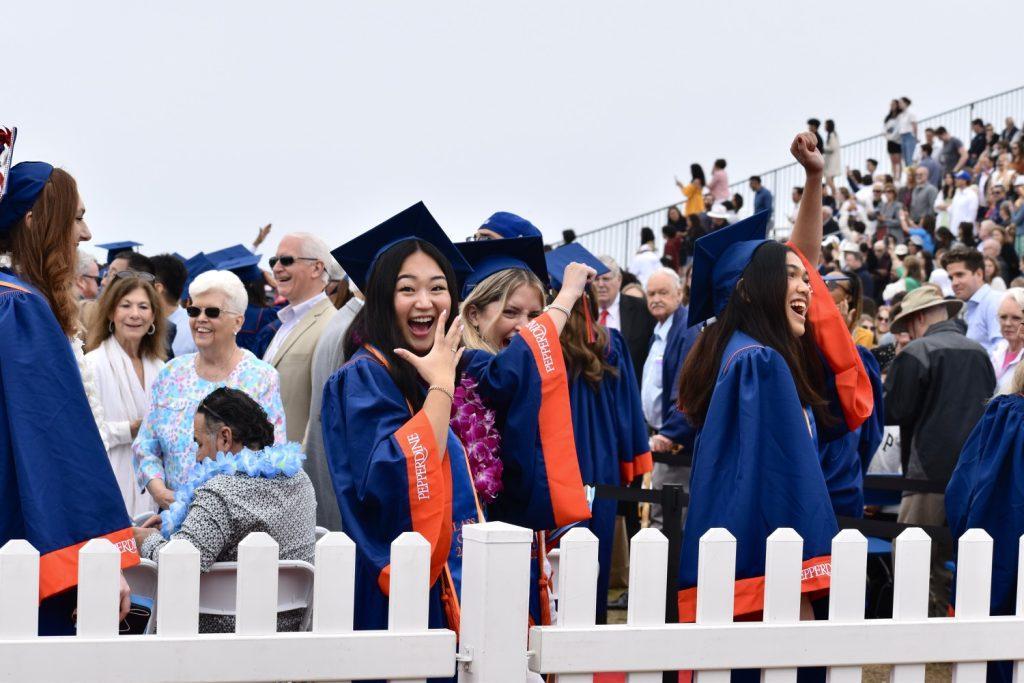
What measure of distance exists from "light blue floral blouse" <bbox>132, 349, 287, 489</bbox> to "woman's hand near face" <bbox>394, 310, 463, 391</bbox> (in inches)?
95.2

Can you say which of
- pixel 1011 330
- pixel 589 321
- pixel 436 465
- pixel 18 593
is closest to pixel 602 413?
pixel 589 321

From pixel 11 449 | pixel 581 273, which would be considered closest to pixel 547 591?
pixel 581 273

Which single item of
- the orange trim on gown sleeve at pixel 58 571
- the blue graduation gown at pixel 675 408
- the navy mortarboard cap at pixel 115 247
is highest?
the navy mortarboard cap at pixel 115 247

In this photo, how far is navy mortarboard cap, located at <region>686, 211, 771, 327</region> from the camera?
431 cm

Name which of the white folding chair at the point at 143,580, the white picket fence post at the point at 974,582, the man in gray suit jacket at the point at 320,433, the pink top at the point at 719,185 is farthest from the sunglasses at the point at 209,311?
the pink top at the point at 719,185

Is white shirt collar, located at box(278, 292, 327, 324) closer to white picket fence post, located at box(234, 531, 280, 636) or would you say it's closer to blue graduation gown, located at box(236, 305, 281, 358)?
blue graduation gown, located at box(236, 305, 281, 358)

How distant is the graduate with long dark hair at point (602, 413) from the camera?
594cm

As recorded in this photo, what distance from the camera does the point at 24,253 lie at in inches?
133

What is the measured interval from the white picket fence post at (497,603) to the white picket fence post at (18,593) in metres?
0.88

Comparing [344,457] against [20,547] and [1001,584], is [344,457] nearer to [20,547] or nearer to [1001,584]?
[20,547]

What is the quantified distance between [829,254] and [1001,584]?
16.4 meters

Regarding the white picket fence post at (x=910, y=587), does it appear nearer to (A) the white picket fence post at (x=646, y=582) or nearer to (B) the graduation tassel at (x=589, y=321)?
(A) the white picket fence post at (x=646, y=582)

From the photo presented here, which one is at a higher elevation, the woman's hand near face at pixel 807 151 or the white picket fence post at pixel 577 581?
the woman's hand near face at pixel 807 151

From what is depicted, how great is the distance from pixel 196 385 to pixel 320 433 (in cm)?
65
